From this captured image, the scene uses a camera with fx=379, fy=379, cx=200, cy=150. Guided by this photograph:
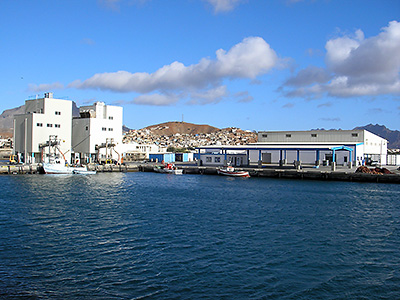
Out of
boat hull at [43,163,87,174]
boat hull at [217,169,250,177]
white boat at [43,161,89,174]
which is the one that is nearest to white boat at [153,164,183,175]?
boat hull at [217,169,250,177]

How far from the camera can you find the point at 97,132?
2859 inches

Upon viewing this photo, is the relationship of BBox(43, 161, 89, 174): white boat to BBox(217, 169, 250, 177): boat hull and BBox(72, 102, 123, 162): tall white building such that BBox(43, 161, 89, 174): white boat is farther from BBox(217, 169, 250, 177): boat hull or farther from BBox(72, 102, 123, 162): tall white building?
BBox(217, 169, 250, 177): boat hull

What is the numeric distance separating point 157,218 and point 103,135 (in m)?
52.1

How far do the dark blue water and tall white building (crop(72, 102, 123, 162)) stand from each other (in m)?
40.3

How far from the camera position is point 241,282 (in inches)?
533

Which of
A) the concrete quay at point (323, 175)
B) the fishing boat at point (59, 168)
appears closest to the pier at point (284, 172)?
the concrete quay at point (323, 175)

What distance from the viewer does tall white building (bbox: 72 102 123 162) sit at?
7194 cm

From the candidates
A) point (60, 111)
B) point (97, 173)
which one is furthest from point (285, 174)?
point (60, 111)

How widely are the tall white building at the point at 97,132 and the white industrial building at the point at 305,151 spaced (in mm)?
17860

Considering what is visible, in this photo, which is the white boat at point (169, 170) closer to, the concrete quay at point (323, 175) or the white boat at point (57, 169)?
the concrete quay at point (323, 175)

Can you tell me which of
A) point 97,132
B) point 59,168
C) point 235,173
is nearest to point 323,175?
point 235,173

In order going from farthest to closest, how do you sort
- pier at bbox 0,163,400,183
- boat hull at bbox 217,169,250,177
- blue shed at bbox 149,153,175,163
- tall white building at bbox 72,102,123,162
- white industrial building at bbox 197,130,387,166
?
blue shed at bbox 149,153,175,163 → tall white building at bbox 72,102,123,162 → white industrial building at bbox 197,130,387,166 → boat hull at bbox 217,169,250,177 → pier at bbox 0,163,400,183

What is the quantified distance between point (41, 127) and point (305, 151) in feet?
151

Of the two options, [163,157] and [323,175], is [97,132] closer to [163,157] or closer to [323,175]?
[163,157]
